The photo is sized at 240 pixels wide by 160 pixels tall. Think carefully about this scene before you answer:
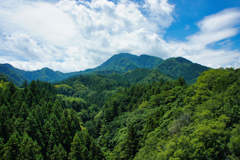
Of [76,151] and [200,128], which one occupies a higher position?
[200,128]

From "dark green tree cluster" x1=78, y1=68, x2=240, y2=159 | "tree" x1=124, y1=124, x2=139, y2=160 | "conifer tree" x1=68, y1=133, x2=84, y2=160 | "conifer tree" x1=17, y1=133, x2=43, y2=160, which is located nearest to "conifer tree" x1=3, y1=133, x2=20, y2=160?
"conifer tree" x1=17, y1=133, x2=43, y2=160

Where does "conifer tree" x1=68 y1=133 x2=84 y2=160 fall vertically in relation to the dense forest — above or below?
below

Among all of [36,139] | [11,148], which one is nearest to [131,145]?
[36,139]

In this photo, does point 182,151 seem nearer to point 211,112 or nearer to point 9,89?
point 211,112

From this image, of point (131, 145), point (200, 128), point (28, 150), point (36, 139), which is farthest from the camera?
point (36, 139)

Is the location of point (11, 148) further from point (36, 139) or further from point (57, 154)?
point (57, 154)

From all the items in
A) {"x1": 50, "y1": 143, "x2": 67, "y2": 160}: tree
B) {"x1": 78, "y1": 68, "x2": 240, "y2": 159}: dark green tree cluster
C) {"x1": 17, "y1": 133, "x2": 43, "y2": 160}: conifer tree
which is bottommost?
{"x1": 50, "y1": 143, "x2": 67, "y2": 160}: tree

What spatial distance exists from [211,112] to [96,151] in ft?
98.1

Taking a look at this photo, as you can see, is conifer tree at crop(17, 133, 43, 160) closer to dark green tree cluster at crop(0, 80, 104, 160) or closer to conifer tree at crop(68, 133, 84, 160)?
dark green tree cluster at crop(0, 80, 104, 160)

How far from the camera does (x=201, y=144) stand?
16328 mm

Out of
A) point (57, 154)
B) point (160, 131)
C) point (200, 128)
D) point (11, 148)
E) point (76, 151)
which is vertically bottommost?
point (57, 154)

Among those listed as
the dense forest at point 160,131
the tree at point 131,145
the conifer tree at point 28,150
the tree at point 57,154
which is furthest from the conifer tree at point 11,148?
the tree at point 131,145

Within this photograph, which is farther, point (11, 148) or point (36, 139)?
point (36, 139)

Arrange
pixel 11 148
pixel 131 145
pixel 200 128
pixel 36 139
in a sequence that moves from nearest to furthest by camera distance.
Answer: pixel 200 128 < pixel 11 148 < pixel 131 145 < pixel 36 139
